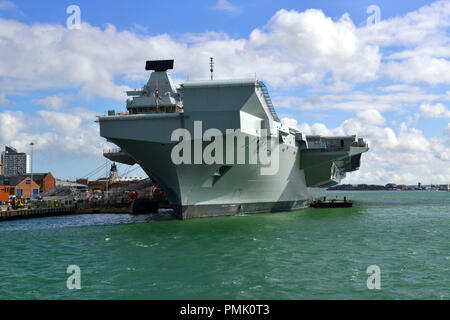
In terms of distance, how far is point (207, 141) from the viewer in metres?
24.6

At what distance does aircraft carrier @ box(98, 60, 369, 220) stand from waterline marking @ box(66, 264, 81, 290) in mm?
11841

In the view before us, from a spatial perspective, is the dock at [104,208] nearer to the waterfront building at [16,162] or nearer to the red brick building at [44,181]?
the red brick building at [44,181]

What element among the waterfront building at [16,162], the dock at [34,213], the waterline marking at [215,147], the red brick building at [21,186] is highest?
the waterfront building at [16,162]

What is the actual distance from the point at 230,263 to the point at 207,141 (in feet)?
38.4

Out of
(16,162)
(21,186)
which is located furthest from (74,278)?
(16,162)

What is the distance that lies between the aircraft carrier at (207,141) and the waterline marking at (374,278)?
12738 mm

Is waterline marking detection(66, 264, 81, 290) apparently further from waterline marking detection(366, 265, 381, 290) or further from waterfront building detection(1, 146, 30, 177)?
waterfront building detection(1, 146, 30, 177)

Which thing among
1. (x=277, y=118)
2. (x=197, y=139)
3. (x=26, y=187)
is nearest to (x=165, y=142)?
(x=197, y=139)

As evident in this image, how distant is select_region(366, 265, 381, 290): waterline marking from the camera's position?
36.6 ft

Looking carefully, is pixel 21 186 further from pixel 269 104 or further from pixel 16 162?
pixel 16 162

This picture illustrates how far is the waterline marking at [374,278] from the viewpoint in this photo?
36.6ft

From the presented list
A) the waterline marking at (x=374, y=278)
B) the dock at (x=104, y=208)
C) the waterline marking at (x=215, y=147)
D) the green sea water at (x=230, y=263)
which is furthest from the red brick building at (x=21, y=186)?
the waterline marking at (x=374, y=278)

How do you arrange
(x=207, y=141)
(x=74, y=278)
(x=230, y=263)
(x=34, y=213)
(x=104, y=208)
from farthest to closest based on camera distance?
1. (x=104, y=208)
2. (x=34, y=213)
3. (x=207, y=141)
4. (x=230, y=263)
5. (x=74, y=278)

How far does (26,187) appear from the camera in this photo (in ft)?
194
